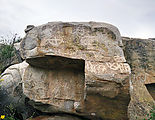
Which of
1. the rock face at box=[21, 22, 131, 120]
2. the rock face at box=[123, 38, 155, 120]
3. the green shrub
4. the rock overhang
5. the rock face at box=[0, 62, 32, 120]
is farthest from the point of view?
the green shrub

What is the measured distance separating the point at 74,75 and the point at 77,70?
128 millimetres

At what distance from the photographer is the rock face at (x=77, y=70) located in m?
2.71

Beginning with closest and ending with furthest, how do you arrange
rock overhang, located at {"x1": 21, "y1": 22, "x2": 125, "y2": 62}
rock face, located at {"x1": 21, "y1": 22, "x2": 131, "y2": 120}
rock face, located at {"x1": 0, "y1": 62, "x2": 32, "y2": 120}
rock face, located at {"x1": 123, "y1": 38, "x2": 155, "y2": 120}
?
rock face, located at {"x1": 21, "y1": 22, "x2": 131, "y2": 120} < rock overhang, located at {"x1": 21, "y1": 22, "x2": 125, "y2": 62} < rock face, located at {"x1": 0, "y1": 62, "x2": 32, "y2": 120} < rock face, located at {"x1": 123, "y1": 38, "x2": 155, "y2": 120}

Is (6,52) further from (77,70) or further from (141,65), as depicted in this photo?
(141,65)

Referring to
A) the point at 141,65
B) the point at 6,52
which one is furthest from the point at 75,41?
the point at 6,52

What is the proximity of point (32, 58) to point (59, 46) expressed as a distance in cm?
63

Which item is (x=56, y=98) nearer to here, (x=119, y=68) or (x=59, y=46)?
(x=59, y=46)

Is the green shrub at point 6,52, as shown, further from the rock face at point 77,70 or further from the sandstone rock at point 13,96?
the rock face at point 77,70

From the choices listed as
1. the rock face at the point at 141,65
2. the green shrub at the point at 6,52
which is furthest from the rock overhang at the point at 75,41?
the green shrub at the point at 6,52

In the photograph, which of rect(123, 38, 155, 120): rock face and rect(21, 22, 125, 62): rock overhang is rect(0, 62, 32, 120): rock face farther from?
rect(123, 38, 155, 120): rock face

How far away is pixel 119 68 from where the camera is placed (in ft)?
9.28

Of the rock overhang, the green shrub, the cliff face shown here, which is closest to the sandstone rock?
the cliff face

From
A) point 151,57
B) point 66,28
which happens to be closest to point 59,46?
point 66,28

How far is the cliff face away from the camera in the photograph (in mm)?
2723
